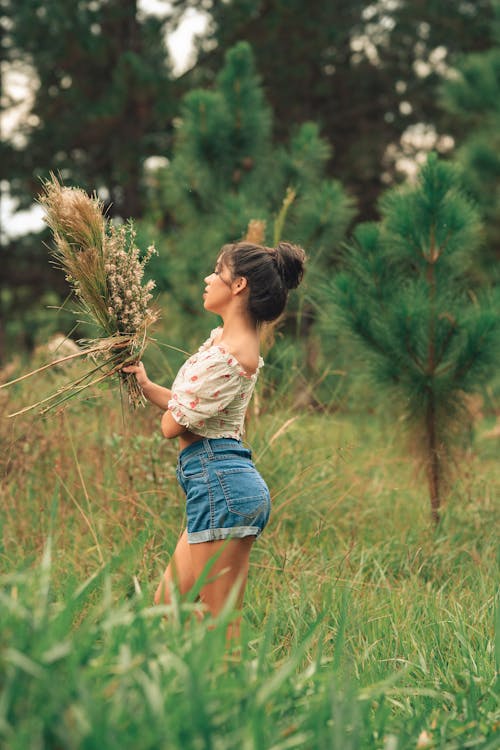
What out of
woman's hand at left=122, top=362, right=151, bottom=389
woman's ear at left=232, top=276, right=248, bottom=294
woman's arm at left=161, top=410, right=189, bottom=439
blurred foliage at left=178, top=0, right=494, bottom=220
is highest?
blurred foliage at left=178, top=0, right=494, bottom=220

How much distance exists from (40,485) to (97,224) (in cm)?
199

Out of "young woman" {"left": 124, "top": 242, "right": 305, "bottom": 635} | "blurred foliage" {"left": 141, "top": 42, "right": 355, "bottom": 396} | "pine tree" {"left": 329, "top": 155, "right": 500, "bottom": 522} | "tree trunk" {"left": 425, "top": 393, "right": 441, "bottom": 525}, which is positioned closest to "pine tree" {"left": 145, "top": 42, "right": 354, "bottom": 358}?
"blurred foliage" {"left": 141, "top": 42, "right": 355, "bottom": 396}

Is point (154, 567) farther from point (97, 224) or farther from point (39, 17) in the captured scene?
point (39, 17)

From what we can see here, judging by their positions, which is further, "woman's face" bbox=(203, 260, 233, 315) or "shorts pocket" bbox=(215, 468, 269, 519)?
"woman's face" bbox=(203, 260, 233, 315)

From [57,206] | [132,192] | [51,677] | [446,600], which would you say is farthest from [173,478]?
[132,192]

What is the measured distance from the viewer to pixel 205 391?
8.07 feet

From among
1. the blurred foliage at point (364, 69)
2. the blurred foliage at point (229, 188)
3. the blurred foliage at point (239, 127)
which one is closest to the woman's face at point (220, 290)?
the blurred foliage at point (239, 127)

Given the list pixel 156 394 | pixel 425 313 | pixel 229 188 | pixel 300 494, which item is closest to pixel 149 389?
pixel 156 394

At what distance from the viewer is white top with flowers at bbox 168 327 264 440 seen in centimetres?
246

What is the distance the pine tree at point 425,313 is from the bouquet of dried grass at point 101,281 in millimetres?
1709

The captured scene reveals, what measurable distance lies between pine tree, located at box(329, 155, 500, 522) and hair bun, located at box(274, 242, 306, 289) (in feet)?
4.64

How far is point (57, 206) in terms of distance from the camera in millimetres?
2619

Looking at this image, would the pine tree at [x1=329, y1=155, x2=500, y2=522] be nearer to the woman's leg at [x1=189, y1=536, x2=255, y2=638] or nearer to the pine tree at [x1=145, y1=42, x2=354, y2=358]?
the pine tree at [x1=145, y1=42, x2=354, y2=358]

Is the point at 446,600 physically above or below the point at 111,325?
below
